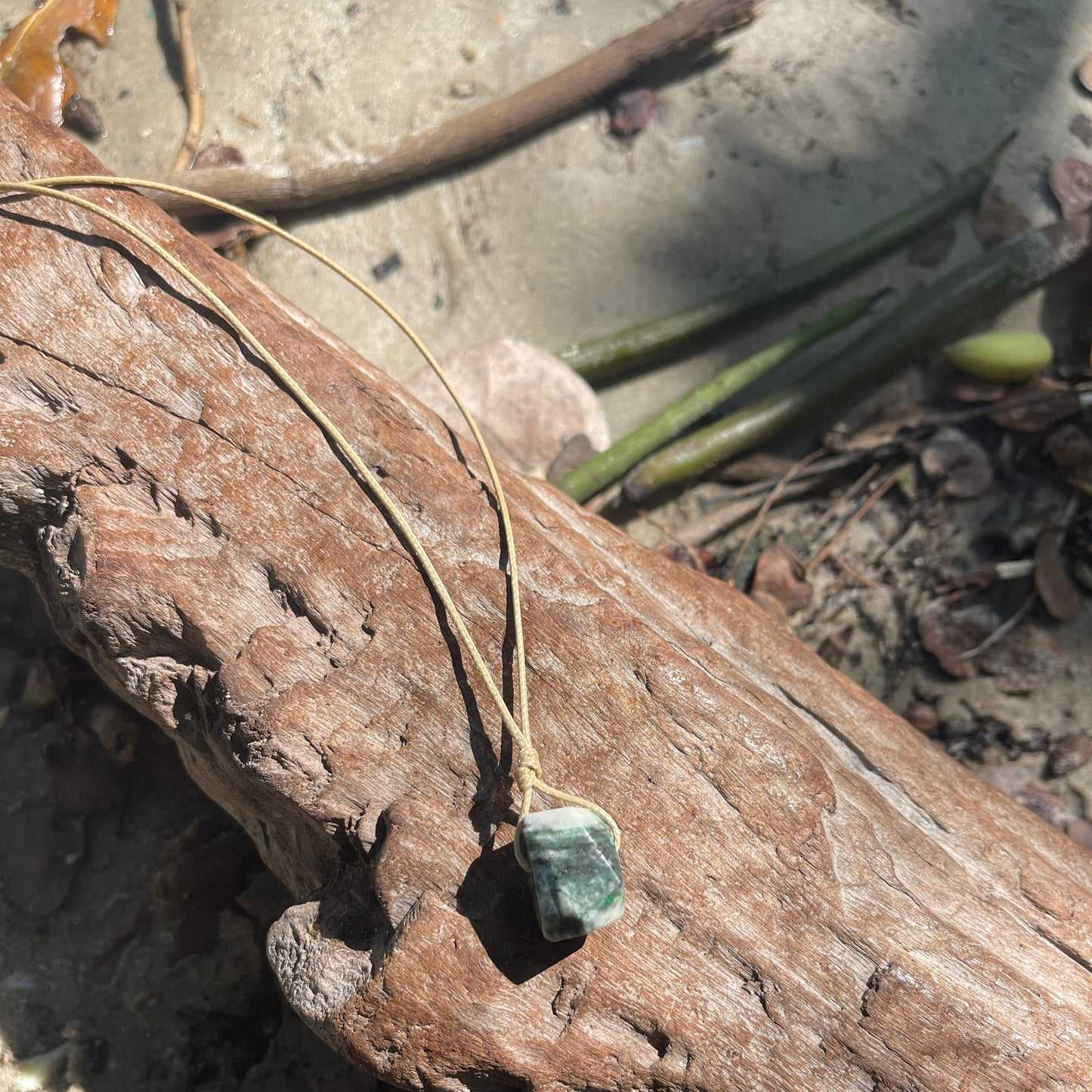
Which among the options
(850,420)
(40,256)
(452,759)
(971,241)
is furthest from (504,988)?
(971,241)

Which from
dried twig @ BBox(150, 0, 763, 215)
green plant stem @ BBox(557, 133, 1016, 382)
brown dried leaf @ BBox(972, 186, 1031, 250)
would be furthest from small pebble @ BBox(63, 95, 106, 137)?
brown dried leaf @ BBox(972, 186, 1031, 250)

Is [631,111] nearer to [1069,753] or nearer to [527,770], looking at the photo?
[1069,753]

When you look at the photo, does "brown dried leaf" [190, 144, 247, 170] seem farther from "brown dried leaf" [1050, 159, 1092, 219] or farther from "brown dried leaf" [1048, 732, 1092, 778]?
"brown dried leaf" [1048, 732, 1092, 778]

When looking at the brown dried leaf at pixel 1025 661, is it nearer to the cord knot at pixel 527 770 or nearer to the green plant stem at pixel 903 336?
the green plant stem at pixel 903 336

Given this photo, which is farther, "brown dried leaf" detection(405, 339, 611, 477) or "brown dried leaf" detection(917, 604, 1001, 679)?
"brown dried leaf" detection(405, 339, 611, 477)

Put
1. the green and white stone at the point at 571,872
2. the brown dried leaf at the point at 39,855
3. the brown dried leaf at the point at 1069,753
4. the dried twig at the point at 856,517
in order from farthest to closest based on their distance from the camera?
the dried twig at the point at 856,517 < the brown dried leaf at the point at 1069,753 < the brown dried leaf at the point at 39,855 < the green and white stone at the point at 571,872

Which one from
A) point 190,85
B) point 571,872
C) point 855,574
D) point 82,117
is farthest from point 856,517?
point 82,117

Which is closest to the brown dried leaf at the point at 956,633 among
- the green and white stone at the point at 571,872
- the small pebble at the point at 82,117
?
the green and white stone at the point at 571,872
